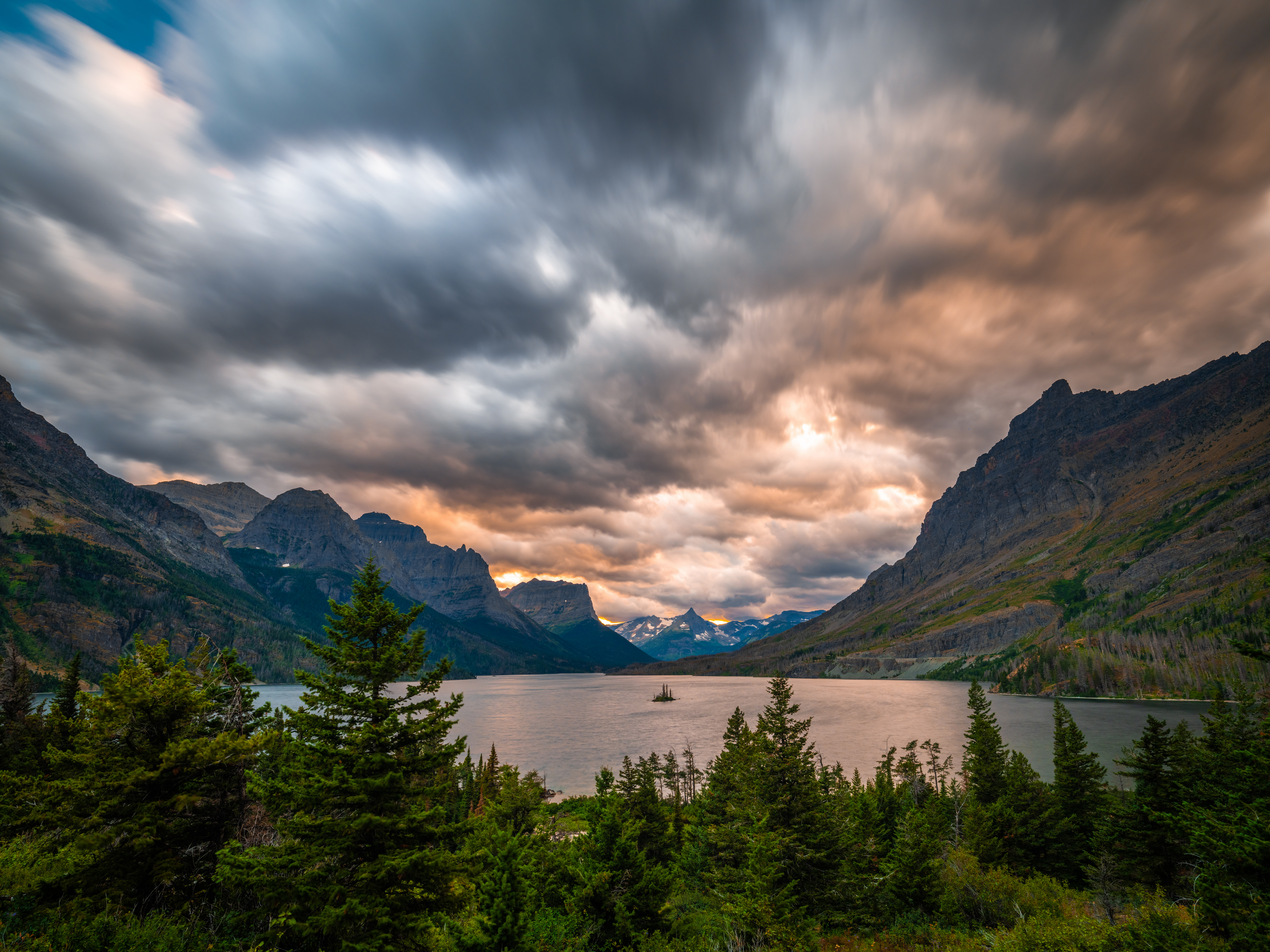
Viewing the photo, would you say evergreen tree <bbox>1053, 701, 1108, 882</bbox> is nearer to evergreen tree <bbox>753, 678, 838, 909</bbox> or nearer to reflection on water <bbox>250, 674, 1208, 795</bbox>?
evergreen tree <bbox>753, 678, 838, 909</bbox>

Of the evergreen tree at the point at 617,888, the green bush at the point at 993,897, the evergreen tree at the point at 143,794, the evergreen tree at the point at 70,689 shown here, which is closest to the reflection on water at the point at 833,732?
the green bush at the point at 993,897

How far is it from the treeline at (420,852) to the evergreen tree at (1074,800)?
16.4 feet

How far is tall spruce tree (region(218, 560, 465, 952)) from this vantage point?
14.7 m

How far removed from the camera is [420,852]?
1570 cm

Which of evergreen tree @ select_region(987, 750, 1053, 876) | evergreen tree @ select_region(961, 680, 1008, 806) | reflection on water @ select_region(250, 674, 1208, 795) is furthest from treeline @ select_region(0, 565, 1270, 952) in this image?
reflection on water @ select_region(250, 674, 1208, 795)

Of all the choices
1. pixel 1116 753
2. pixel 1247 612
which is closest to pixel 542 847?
pixel 1116 753

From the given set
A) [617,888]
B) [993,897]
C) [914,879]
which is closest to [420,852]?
[617,888]

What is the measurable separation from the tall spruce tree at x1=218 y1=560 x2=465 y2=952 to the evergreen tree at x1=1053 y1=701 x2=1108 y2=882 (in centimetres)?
4557

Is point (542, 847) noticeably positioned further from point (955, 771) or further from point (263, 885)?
point (955, 771)

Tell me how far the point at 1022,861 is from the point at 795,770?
28.9 m

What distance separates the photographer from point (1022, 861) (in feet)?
134

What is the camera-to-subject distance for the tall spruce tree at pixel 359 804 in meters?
14.7

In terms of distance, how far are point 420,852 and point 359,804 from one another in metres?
2.49

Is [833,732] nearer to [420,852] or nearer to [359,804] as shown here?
[420,852]
